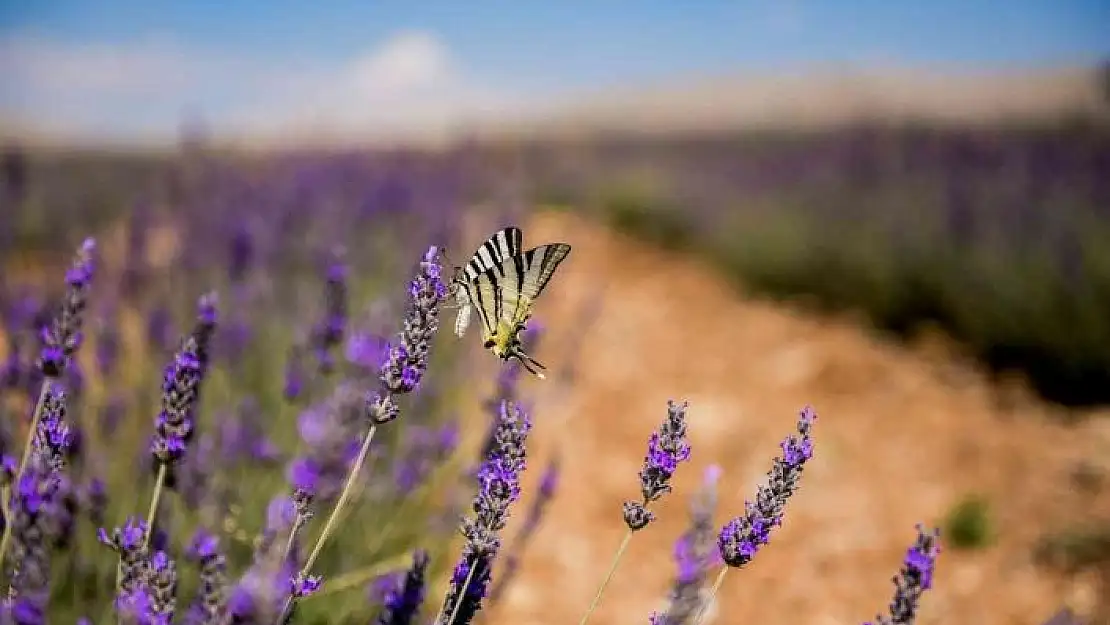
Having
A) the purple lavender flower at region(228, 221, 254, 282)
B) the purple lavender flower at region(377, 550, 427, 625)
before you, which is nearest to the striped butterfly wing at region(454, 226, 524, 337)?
the purple lavender flower at region(377, 550, 427, 625)

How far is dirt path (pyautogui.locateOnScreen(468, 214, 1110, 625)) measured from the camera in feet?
11.3

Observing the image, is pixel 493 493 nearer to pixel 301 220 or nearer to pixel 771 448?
pixel 771 448

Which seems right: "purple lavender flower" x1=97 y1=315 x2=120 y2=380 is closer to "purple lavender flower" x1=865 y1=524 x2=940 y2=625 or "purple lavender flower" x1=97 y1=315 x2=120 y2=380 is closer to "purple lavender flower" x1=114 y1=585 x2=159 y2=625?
"purple lavender flower" x1=114 y1=585 x2=159 y2=625

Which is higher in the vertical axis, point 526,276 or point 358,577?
point 526,276

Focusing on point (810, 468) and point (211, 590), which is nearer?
point (211, 590)

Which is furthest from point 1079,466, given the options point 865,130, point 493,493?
point 865,130

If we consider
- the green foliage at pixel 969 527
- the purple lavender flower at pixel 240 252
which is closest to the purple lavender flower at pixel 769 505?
the purple lavender flower at pixel 240 252

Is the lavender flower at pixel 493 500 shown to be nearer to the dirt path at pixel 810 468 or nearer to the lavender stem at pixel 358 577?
the lavender stem at pixel 358 577

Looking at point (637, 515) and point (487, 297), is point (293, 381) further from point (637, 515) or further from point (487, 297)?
point (637, 515)

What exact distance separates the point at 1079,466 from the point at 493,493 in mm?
4174

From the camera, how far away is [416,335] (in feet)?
3.82

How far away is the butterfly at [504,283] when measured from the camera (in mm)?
1460

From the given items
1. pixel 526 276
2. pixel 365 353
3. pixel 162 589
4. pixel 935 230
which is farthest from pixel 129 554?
pixel 935 230

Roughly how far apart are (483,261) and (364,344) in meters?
0.42
